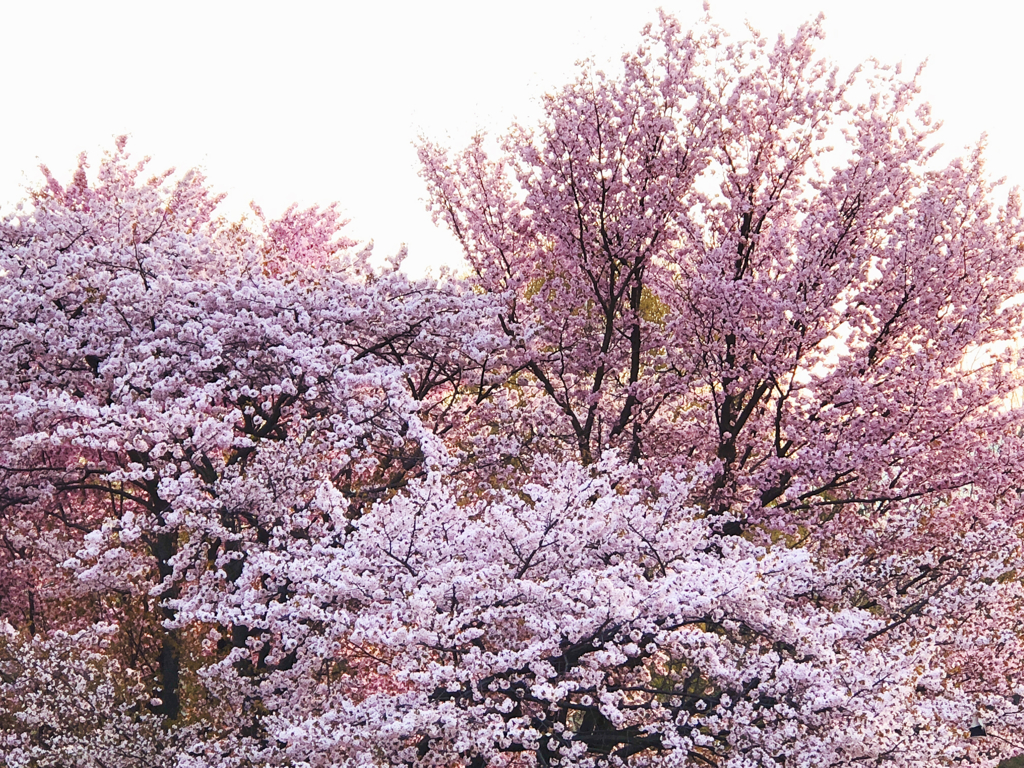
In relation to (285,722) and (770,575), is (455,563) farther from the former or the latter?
(770,575)

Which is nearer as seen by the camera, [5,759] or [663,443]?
[5,759]

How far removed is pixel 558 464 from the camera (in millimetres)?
13180

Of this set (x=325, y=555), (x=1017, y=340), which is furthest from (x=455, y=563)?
(x=1017, y=340)

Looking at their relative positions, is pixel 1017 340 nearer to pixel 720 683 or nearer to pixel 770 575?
pixel 770 575

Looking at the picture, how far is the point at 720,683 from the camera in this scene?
28.2 feet

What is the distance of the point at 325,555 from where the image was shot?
9266 mm

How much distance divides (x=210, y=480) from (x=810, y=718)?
22.7 feet

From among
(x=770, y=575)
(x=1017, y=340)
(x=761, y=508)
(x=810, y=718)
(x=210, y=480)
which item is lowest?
(x=810, y=718)

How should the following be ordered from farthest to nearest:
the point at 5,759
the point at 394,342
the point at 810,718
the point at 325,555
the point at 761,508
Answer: the point at 394,342, the point at 761,508, the point at 5,759, the point at 325,555, the point at 810,718

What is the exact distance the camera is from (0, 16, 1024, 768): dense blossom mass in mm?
8367

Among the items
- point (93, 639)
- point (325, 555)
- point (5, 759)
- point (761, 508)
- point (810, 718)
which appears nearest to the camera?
point (810, 718)

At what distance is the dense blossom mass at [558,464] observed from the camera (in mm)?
8367

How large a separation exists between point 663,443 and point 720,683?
6267 mm

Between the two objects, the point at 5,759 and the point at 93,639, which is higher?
the point at 93,639
